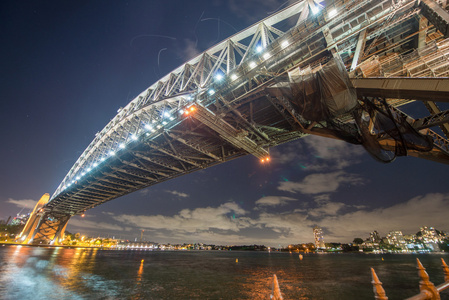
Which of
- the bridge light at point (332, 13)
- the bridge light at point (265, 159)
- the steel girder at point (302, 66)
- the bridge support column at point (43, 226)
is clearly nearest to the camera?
the steel girder at point (302, 66)

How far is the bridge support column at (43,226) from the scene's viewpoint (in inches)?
2111

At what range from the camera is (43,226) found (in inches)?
2188

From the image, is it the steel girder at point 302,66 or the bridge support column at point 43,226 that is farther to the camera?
the bridge support column at point 43,226

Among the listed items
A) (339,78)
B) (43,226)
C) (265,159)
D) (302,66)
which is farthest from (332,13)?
(43,226)

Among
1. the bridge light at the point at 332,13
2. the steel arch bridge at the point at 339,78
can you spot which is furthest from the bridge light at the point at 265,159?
the bridge light at the point at 332,13

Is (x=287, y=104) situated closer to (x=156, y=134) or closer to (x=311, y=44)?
(x=311, y=44)

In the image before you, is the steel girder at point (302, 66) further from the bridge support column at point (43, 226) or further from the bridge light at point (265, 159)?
the bridge support column at point (43, 226)

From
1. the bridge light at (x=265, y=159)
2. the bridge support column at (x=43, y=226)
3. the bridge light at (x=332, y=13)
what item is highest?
the bridge light at (x=332, y=13)

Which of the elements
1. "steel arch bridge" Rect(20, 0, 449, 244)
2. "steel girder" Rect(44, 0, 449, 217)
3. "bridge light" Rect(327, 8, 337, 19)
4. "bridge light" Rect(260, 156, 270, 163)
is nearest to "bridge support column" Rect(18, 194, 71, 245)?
"steel girder" Rect(44, 0, 449, 217)

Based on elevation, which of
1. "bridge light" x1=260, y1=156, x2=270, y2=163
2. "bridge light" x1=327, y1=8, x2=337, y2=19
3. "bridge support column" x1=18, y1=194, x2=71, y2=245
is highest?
"bridge light" x1=327, y1=8, x2=337, y2=19

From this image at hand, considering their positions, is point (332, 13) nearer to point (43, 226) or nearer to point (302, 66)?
point (302, 66)

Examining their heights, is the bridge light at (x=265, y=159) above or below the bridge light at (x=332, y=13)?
below

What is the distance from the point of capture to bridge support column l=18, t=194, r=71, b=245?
53.6 meters

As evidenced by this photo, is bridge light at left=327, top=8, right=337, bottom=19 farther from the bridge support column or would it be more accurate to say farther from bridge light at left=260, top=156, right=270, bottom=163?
the bridge support column
